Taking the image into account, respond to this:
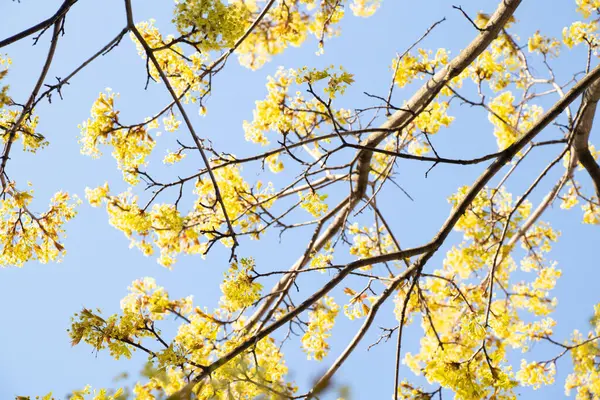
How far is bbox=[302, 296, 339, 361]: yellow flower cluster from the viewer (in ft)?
15.6

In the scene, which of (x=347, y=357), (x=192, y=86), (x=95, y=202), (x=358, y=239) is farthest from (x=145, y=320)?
(x=358, y=239)

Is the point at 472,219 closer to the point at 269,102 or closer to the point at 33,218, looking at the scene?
the point at 269,102

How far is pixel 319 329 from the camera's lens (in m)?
4.85

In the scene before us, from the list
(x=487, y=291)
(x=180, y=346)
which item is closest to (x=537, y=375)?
(x=487, y=291)

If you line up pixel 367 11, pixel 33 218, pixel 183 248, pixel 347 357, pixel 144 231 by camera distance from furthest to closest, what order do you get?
pixel 367 11 < pixel 183 248 < pixel 144 231 < pixel 33 218 < pixel 347 357

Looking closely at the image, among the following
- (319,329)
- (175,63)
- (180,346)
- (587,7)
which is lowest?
(180,346)

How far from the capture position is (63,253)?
4164mm

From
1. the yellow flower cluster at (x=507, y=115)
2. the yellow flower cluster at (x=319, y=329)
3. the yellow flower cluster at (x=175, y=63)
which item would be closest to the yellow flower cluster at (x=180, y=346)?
the yellow flower cluster at (x=319, y=329)

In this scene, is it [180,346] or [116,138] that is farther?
[116,138]

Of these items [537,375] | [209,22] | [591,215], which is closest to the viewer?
[209,22]

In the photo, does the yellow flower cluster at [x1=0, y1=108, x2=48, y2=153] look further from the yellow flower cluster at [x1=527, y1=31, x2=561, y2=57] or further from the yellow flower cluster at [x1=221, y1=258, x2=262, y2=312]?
the yellow flower cluster at [x1=527, y1=31, x2=561, y2=57]

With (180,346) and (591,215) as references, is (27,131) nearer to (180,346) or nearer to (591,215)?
(180,346)

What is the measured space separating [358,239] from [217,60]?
2.82 metres

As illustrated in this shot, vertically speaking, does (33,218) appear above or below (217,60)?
below
